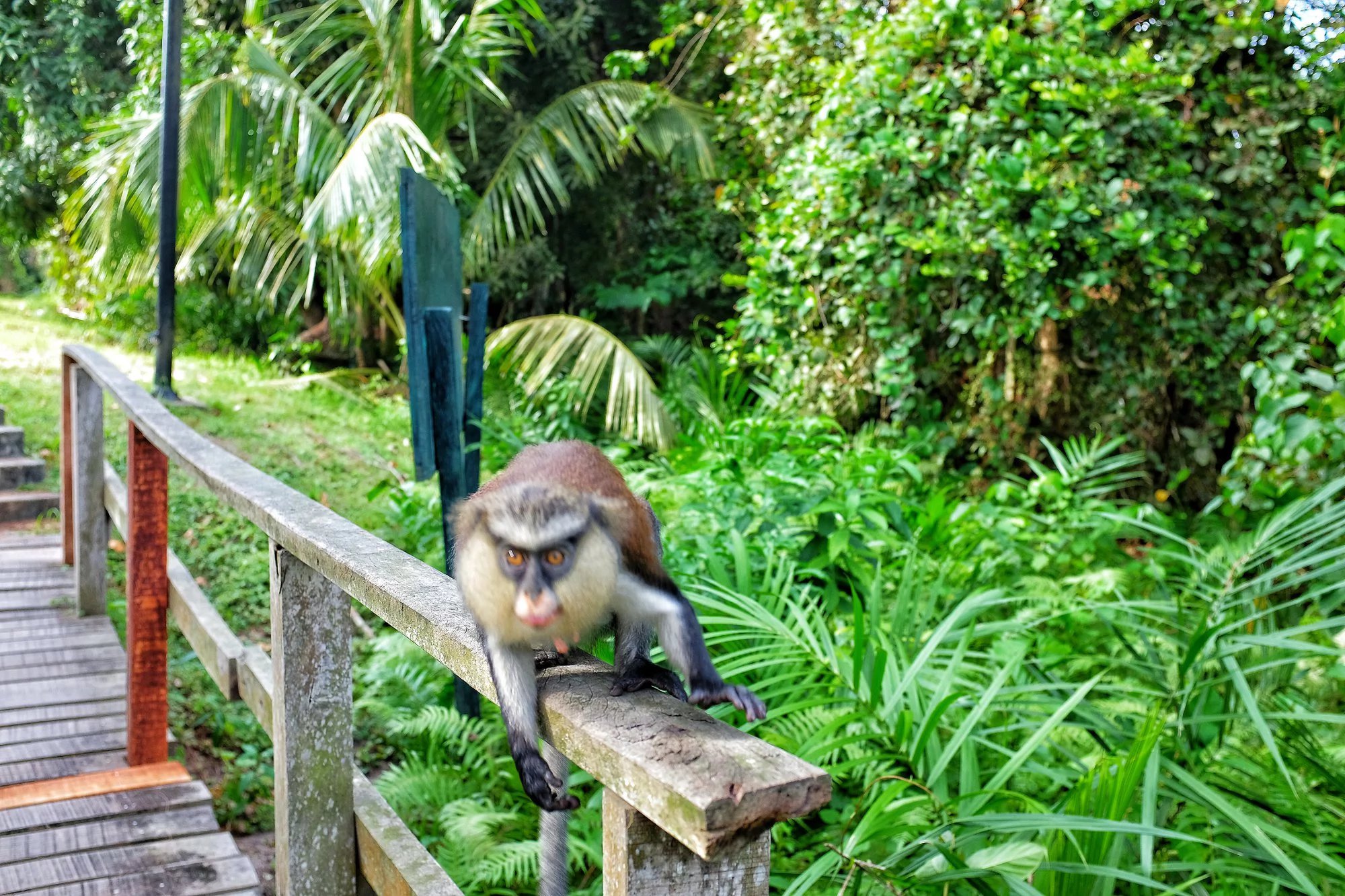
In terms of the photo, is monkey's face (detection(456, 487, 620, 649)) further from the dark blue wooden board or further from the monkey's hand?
the dark blue wooden board

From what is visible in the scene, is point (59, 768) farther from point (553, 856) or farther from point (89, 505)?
point (553, 856)

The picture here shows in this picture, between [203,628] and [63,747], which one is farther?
[63,747]

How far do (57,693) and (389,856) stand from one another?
2463 mm

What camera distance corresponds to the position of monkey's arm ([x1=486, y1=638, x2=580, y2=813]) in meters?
1.30

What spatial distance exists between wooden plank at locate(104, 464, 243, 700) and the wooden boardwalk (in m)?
0.36

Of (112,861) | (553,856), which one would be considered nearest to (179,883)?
(112,861)

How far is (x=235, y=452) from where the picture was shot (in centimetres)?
700

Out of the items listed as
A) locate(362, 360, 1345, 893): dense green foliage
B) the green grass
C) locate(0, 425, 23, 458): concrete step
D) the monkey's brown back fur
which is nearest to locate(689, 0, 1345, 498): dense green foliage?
locate(362, 360, 1345, 893): dense green foliage

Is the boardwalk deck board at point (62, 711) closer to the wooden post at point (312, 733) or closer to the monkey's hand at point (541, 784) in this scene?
the wooden post at point (312, 733)

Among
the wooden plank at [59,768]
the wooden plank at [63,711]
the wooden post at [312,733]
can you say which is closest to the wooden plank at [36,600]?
the wooden plank at [63,711]

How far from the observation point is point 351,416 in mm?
8797


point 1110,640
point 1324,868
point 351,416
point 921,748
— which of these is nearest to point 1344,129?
point 1110,640

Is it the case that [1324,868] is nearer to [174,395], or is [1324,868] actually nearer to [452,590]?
[452,590]

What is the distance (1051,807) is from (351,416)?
7524 millimetres
